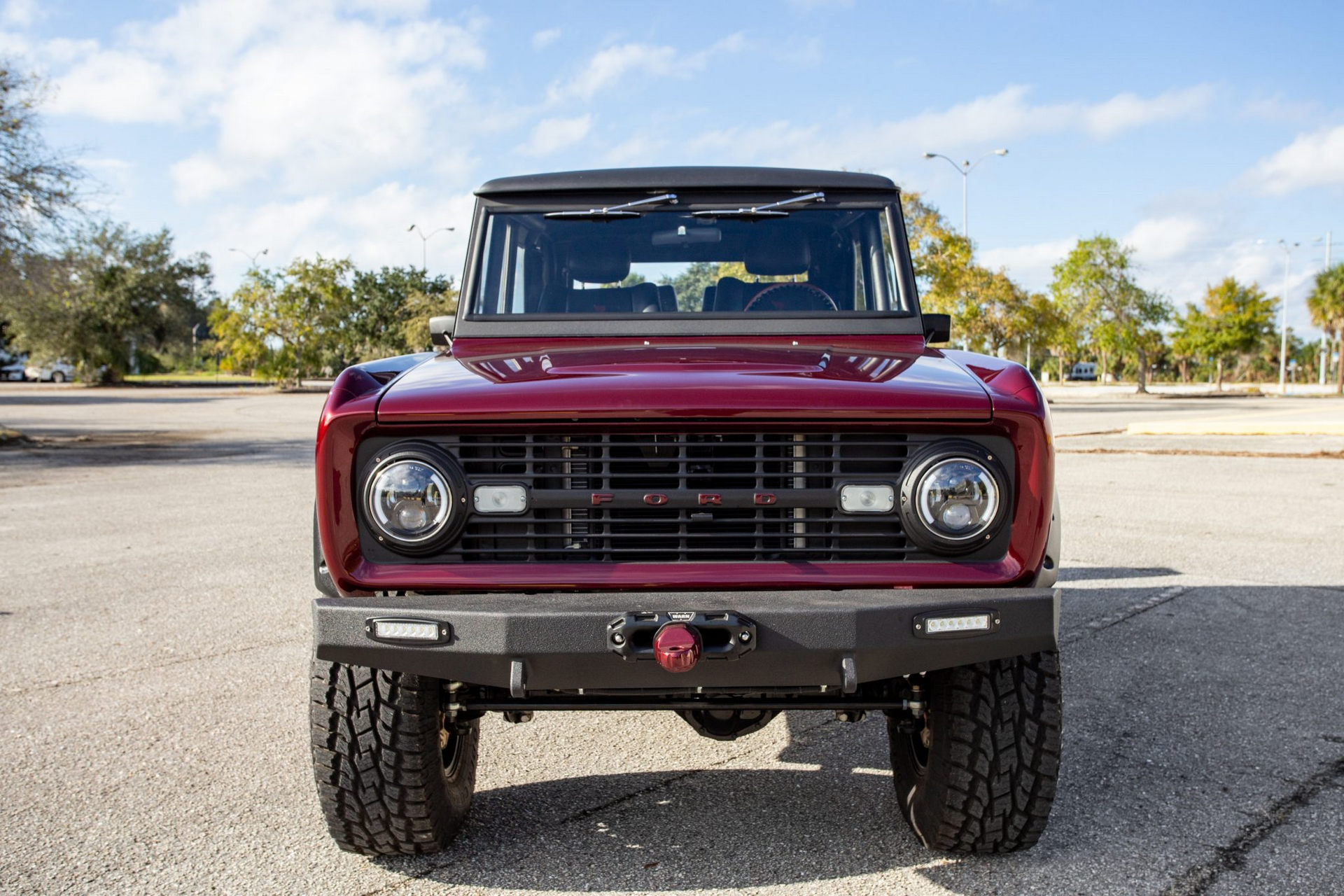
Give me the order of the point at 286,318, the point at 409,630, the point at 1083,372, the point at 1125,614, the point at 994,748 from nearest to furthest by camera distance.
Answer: the point at 409,630 < the point at 994,748 < the point at 1125,614 < the point at 286,318 < the point at 1083,372

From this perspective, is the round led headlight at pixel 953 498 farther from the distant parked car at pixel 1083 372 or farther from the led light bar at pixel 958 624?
the distant parked car at pixel 1083 372

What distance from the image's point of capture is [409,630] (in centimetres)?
243

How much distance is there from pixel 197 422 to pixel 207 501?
604 inches

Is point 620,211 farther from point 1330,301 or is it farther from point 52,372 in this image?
point 52,372

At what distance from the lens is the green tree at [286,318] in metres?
47.5

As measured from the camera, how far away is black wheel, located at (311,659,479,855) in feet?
9.02

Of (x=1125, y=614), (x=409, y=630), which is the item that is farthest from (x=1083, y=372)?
(x=409, y=630)

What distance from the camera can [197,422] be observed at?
24812mm

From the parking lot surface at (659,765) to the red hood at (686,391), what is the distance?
1.23m

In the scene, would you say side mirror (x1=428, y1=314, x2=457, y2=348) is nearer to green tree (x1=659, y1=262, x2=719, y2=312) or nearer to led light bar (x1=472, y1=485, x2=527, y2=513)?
green tree (x1=659, y1=262, x2=719, y2=312)

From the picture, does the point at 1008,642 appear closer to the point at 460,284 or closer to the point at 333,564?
the point at 333,564

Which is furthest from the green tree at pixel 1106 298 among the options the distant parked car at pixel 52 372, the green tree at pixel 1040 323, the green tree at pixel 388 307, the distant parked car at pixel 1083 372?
the distant parked car at pixel 52 372

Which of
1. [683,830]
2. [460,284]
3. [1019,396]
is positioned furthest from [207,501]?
[1019,396]

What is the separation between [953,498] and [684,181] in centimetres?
177
